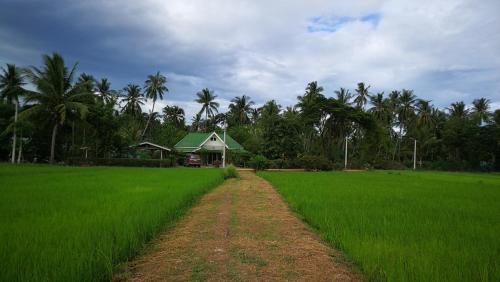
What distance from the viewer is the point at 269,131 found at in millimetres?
38094

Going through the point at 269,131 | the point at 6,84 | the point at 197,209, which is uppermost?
the point at 6,84

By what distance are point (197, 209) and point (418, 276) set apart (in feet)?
20.3

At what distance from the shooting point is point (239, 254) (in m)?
4.75

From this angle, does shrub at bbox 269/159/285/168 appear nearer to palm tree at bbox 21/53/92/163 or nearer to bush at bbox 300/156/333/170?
bush at bbox 300/156/333/170

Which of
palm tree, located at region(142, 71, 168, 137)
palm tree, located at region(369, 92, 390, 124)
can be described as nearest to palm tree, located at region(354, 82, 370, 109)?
palm tree, located at region(369, 92, 390, 124)

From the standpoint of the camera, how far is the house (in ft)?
148

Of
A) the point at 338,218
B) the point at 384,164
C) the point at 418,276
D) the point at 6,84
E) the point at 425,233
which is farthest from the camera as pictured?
the point at 384,164

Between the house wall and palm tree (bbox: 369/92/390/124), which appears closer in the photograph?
the house wall

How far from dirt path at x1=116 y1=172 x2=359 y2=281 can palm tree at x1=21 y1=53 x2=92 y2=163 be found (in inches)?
1075

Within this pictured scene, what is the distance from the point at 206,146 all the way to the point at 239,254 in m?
41.6

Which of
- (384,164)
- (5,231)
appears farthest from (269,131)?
(5,231)

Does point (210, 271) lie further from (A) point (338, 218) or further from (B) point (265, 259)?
(A) point (338, 218)

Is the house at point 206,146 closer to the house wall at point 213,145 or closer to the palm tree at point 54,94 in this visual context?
the house wall at point 213,145

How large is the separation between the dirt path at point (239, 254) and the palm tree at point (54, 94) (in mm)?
27303
